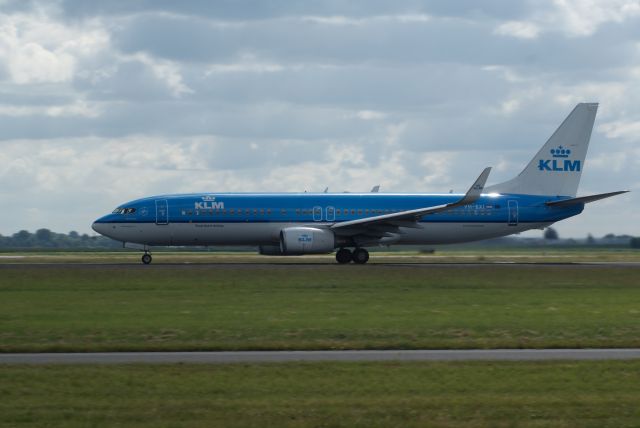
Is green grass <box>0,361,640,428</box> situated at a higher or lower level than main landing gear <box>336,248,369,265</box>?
lower

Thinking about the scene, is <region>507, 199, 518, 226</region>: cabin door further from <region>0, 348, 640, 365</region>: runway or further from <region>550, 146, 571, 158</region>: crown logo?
<region>0, 348, 640, 365</region>: runway

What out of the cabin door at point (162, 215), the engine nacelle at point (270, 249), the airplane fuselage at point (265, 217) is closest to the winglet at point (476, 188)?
the airplane fuselage at point (265, 217)

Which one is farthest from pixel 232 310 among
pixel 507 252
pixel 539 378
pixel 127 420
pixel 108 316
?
pixel 507 252

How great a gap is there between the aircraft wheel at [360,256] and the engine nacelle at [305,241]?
6.96 feet

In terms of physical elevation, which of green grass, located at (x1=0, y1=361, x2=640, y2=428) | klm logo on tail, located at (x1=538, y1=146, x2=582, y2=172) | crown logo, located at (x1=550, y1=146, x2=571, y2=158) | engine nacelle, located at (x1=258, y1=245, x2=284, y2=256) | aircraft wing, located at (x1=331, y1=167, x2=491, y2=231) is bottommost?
green grass, located at (x1=0, y1=361, x2=640, y2=428)

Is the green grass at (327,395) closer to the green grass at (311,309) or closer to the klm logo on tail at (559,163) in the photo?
the green grass at (311,309)

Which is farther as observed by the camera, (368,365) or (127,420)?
(368,365)

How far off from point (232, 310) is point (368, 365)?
10.4 m

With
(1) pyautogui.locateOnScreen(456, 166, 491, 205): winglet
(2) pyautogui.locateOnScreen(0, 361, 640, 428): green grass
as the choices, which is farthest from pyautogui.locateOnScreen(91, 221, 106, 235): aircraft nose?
(2) pyautogui.locateOnScreen(0, 361, 640, 428): green grass

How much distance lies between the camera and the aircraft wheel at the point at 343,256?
52281mm

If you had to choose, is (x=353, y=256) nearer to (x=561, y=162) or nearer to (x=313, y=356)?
(x=561, y=162)

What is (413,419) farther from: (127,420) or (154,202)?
(154,202)

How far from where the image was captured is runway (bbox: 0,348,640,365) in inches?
674

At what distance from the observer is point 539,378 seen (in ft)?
49.6
